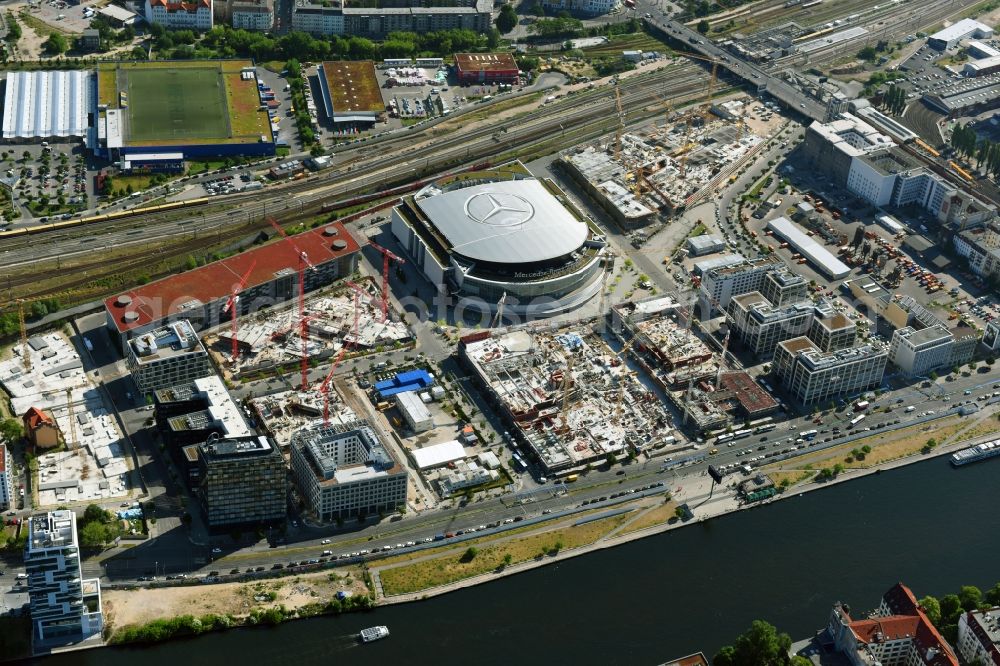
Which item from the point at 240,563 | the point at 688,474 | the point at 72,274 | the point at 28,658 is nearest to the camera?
the point at 28,658

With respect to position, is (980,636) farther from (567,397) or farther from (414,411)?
(414,411)

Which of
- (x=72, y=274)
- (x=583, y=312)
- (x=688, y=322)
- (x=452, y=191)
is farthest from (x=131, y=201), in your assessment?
(x=688, y=322)

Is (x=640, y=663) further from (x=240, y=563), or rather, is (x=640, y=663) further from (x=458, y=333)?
(x=458, y=333)

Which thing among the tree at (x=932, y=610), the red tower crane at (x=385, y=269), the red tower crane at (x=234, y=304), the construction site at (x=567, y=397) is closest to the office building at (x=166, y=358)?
the red tower crane at (x=234, y=304)

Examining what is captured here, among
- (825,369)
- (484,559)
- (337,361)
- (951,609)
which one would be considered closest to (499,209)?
(337,361)

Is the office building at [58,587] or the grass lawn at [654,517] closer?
the office building at [58,587]

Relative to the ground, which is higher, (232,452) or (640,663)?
(232,452)

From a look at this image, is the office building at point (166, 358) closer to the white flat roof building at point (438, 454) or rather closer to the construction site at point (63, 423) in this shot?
the construction site at point (63, 423)

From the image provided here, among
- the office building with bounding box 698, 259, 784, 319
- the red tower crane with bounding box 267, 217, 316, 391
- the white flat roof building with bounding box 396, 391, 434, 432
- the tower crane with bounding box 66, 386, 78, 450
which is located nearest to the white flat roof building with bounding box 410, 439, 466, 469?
→ the white flat roof building with bounding box 396, 391, 434, 432
